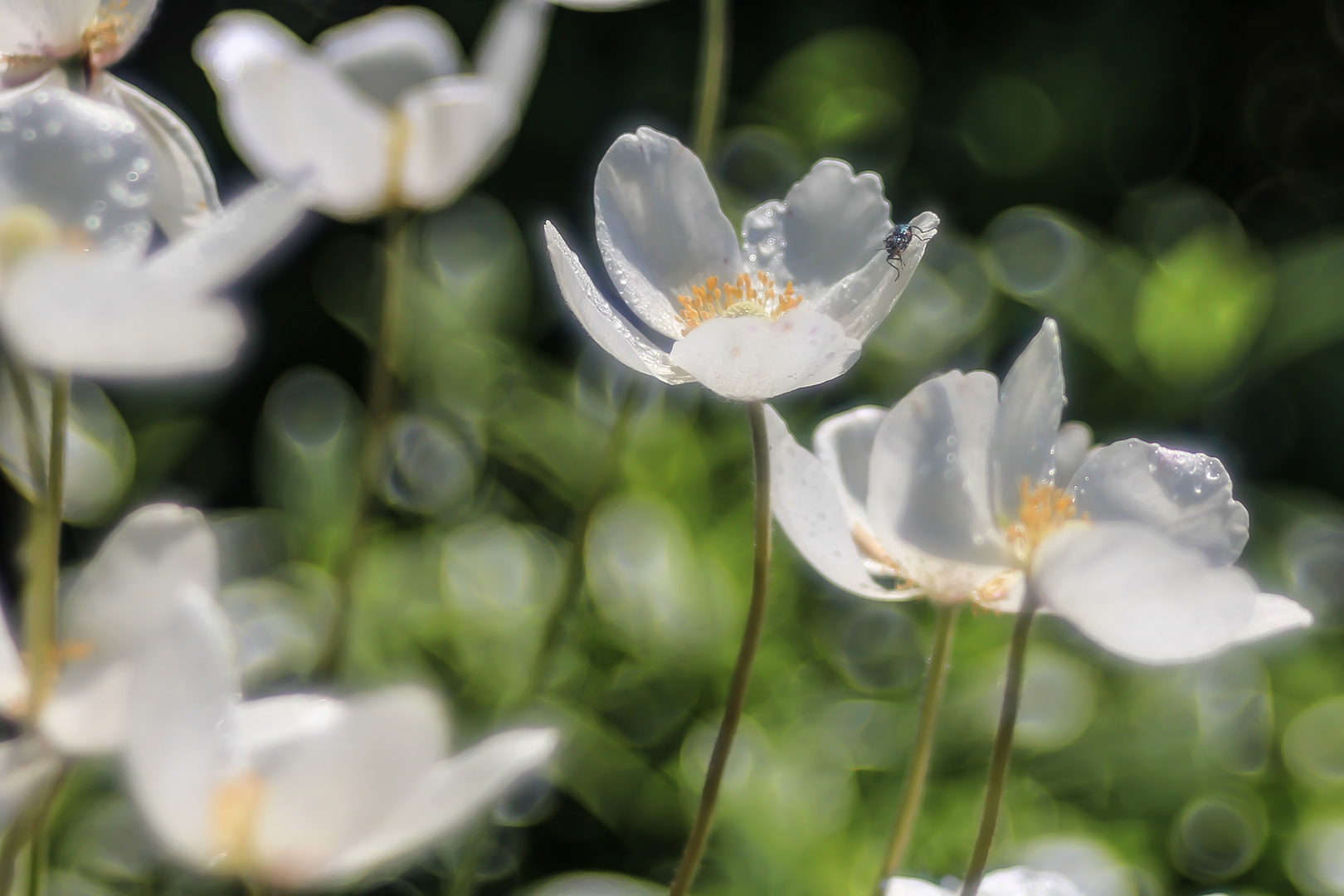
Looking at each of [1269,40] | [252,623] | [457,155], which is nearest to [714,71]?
[457,155]

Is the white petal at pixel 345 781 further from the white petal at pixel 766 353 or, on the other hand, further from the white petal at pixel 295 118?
the white petal at pixel 295 118

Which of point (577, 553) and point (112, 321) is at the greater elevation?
point (112, 321)

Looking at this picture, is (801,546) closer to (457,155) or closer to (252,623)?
(457,155)

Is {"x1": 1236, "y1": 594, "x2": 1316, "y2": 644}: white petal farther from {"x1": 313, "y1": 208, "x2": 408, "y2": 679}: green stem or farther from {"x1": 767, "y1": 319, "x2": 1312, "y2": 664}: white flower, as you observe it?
{"x1": 313, "y1": 208, "x2": 408, "y2": 679}: green stem

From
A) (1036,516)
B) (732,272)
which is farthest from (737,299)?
(1036,516)

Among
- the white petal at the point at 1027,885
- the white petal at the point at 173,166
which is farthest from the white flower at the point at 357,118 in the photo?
the white petal at the point at 1027,885

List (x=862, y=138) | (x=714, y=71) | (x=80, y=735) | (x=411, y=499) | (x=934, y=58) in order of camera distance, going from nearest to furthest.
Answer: (x=80, y=735)
(x=714, y=71)
(x=411, y=499)
(x=862, y=138)
(x=934, y=58)

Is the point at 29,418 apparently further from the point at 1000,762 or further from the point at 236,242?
the point at 1000,762
